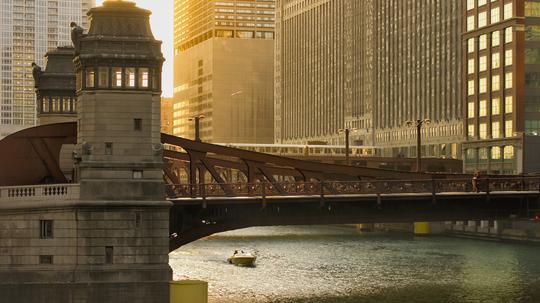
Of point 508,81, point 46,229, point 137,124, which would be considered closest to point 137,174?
point 137,124

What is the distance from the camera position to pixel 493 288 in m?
75.9

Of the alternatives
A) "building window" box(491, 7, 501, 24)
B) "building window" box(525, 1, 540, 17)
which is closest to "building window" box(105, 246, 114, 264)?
"building window" box(525, 1, 540, 17)

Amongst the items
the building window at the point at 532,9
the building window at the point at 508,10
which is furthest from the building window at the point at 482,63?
the building window at the point at 532,9

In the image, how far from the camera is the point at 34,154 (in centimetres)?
6166

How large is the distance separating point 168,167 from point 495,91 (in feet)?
363

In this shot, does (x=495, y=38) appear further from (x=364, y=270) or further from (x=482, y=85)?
(x=364, y=270)

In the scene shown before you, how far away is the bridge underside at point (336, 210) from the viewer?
2426 inches

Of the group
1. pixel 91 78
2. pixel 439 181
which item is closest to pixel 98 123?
pixel 91 78

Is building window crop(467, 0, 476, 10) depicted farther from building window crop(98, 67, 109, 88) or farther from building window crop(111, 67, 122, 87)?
building window crop(98, 67, 109, 88)

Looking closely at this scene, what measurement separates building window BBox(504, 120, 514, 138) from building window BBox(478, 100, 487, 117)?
28.3 ft

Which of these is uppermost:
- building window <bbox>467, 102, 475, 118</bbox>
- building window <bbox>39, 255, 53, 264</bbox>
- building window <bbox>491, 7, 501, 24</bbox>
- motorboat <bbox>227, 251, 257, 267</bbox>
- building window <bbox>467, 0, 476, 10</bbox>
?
building window <bbox>467, 0, 476, 10</bbox>

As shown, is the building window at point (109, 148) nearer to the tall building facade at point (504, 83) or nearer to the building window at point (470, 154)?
the tall building facade at point (504, 83)

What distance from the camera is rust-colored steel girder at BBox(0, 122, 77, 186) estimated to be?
61.1 meters

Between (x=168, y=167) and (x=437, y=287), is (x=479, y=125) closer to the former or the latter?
(x=437, y=287)
